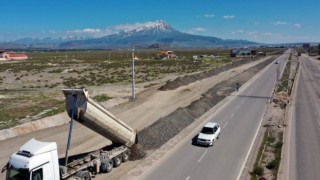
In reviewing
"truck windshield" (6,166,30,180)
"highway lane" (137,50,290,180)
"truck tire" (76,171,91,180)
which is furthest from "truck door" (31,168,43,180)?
"highway lane" (137,50,290,180)

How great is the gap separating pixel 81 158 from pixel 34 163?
6.99m

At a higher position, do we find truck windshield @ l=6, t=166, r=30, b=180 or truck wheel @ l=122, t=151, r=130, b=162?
truck windshield @ l=6, t=166, r=30, b=180

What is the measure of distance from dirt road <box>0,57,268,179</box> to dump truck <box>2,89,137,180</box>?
3.45ft

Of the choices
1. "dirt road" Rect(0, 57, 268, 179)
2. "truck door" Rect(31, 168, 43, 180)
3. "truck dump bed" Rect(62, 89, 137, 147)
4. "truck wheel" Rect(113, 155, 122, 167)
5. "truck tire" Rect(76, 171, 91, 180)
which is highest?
"truck dump bed" Rect(62, 89, 137, 147)

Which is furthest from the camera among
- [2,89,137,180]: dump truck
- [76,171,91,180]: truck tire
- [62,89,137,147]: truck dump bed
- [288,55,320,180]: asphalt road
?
[288,55,320,180]: asphalt road

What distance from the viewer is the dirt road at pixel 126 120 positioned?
30263mm

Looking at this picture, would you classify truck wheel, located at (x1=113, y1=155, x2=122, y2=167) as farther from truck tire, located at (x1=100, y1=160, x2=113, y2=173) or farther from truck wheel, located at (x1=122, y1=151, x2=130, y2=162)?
truck tire, located at (x1=100, y1=160, x2=113, y2=173)

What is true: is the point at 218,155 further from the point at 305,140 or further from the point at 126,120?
the point at 126,120

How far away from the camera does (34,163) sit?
16562 millimetres

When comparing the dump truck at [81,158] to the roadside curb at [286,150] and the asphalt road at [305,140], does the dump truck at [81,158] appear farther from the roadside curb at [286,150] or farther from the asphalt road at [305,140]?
the asphalt road at [305,140]

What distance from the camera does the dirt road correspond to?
30.3 meters

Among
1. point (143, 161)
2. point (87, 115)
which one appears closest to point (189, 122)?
point (143, 161)

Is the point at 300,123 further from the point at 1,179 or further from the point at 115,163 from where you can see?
the point at 1,179

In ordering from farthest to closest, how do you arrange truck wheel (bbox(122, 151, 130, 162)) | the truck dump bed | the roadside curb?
truck wheel (bbox(122, 151, 130, 162)), the roadside curb, the truck dump bed
